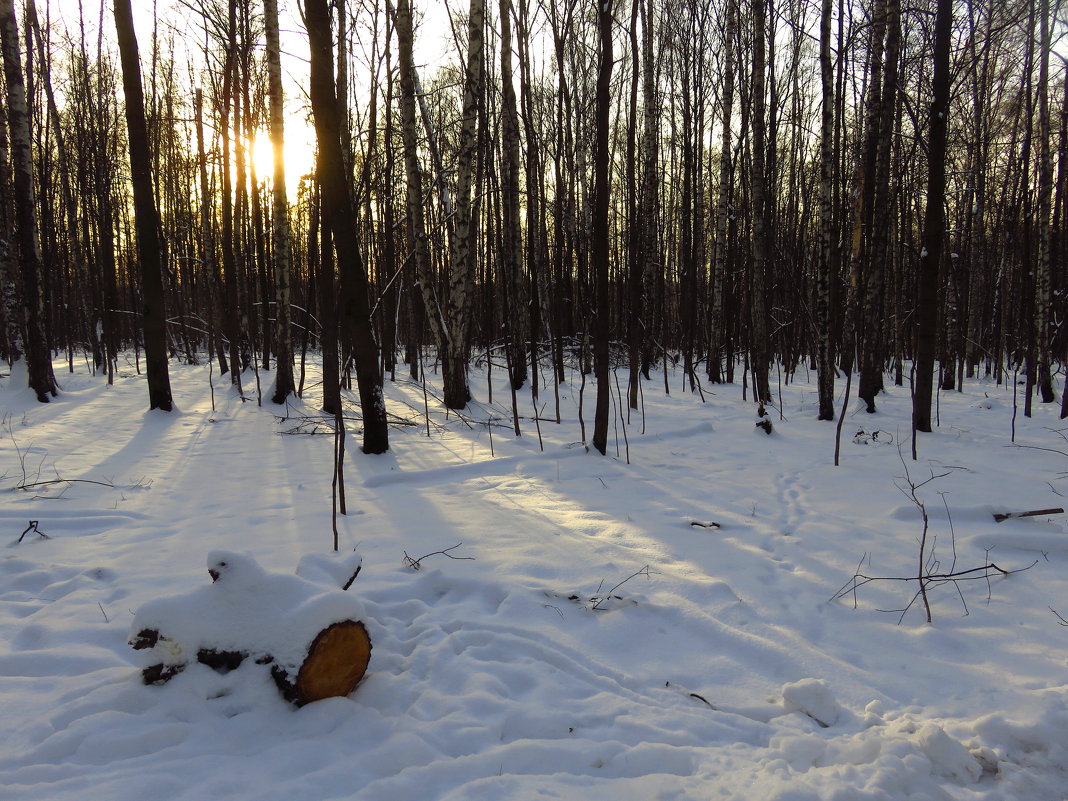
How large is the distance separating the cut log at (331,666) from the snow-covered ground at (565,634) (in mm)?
62

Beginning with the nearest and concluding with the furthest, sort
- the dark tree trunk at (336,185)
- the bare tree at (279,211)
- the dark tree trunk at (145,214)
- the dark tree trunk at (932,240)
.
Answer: the dark tree trunk at (336,185) < the dark tree trunk at (932,240) < the dark tree trunk at (145,214) < the bare tree at (279,211)

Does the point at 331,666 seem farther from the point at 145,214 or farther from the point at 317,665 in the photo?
the point at 145,214

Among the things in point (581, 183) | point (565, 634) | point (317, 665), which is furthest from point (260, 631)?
point (581, 183)

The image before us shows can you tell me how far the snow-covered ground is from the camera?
1.79m

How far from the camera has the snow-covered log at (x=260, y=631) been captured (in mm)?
2045

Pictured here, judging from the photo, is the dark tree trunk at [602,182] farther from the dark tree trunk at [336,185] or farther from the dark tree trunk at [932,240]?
the dark tree trunk at [932,240]

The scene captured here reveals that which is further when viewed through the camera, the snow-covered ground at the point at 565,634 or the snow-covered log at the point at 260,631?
the snow-covered log at the point at 260,631

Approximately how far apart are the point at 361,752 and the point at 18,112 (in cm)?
1074

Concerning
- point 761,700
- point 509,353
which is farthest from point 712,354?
point 761,700

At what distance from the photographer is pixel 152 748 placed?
1845mm

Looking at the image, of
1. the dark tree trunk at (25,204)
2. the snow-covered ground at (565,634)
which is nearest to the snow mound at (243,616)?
the snow-covered ground at (565,634)

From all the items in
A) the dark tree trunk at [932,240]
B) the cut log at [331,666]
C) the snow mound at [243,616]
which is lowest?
the cut log at [331,666]

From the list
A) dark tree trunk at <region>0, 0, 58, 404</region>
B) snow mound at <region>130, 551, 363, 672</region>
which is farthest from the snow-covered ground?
dark tree trunk at <region>0, 0, 58, 404</region>

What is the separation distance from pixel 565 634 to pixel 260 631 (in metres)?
1.28
